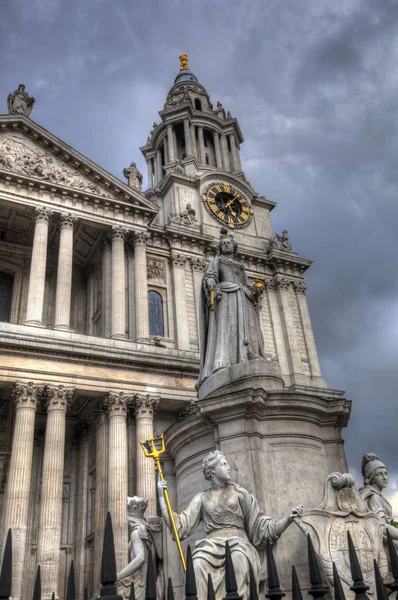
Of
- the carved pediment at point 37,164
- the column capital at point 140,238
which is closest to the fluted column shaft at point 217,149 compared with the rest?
the column capital at point 140,238

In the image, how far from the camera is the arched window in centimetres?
2933

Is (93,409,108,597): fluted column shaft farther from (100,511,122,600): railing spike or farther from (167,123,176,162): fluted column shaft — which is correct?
(167,123,176,162): fluted column shaft

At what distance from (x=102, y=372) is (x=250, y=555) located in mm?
17312

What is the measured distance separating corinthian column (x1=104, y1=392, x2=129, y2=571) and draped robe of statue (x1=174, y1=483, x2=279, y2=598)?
45.7 ft

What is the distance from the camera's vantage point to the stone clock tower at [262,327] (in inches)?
276

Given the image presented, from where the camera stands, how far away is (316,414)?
7562 mm

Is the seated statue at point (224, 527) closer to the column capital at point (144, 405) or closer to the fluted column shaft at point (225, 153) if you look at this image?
the column capital at point (144, 405)

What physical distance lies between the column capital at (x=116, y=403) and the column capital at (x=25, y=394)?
112 inches

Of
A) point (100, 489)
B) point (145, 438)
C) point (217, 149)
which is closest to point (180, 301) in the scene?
point (145, 438)

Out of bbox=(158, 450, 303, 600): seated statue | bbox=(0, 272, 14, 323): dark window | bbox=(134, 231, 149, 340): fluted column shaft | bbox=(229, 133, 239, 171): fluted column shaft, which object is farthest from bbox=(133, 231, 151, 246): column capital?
bbox=(158, 450, 303, 600): seated statue

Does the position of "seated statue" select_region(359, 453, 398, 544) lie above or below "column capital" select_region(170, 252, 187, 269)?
below

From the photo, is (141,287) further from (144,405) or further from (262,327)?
(262,327)

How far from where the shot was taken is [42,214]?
86.0 ft

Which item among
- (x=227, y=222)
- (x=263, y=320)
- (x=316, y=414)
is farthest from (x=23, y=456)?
(x=227, y=222)
